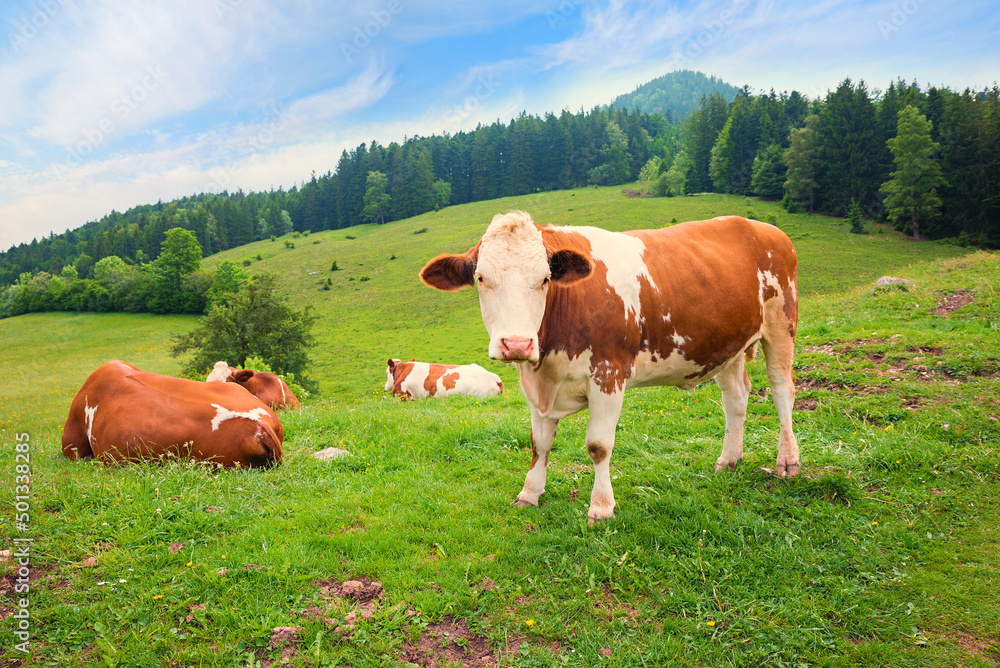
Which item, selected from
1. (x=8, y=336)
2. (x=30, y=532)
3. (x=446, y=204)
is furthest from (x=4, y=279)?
(x=30, y=532)

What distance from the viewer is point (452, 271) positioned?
4656 mm

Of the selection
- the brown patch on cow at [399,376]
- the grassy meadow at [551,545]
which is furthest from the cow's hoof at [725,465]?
the brown patch on cow at [399,376]

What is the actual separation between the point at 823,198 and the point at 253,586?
7853cm

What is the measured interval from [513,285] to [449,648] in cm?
262

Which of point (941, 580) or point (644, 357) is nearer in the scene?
point (941, 580)

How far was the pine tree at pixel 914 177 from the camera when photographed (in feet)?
179

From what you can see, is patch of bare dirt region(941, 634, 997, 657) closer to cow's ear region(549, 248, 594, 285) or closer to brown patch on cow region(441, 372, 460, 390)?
cow's ear region(549, 248, 594, 285)

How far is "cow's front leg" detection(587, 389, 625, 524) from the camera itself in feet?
15.6

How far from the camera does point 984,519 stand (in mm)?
4477

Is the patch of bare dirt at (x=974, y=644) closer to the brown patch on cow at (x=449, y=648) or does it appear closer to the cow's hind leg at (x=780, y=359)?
the cow's hind leg at (x=780, y=359)

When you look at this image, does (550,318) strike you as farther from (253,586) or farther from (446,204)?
(446,204)

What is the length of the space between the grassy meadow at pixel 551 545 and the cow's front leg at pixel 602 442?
0.55 feet

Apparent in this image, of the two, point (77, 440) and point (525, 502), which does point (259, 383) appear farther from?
point (525, 502)

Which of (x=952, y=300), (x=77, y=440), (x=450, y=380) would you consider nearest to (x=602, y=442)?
(x=77, y=440)
